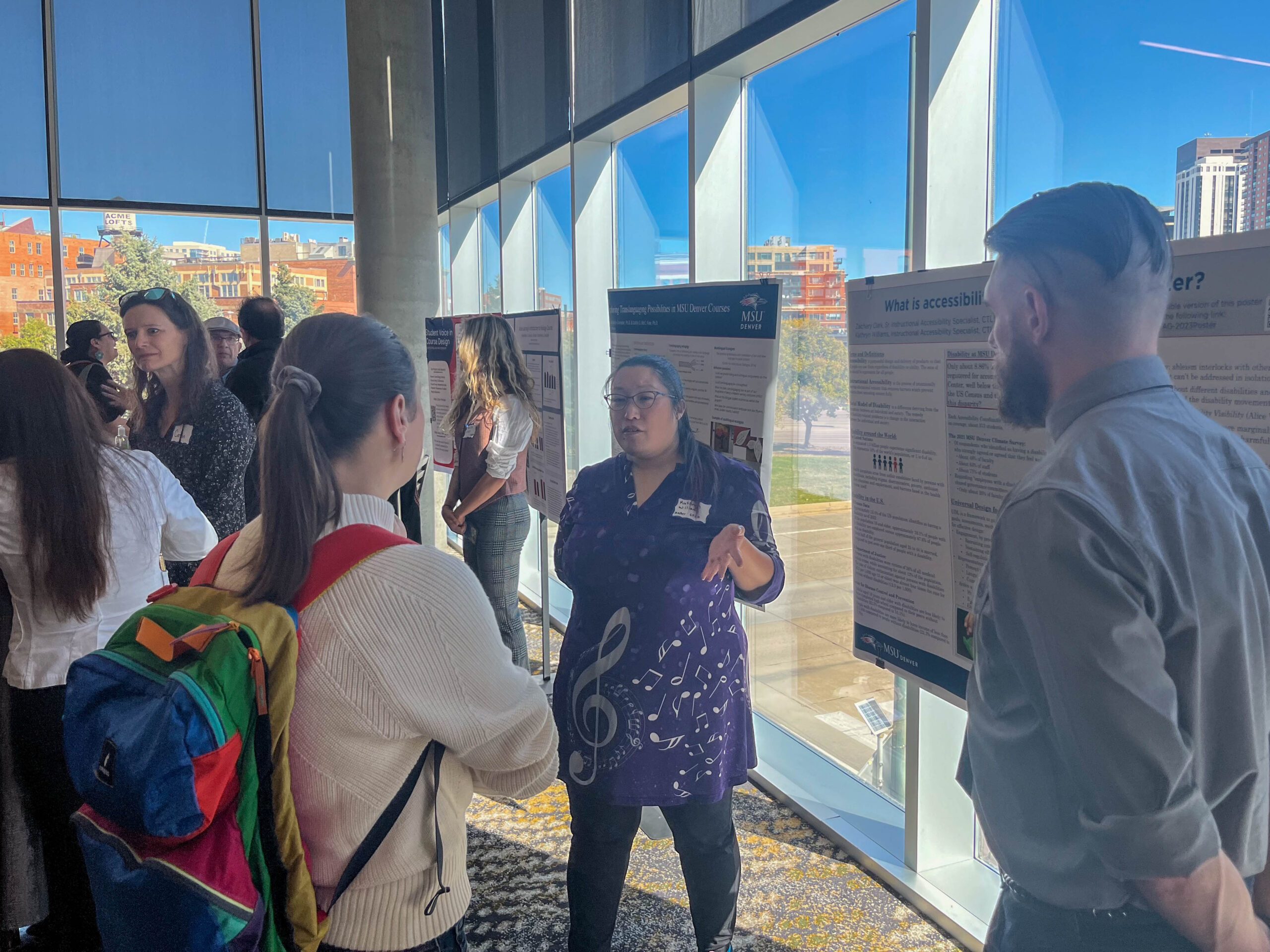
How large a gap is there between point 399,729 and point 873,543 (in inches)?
58.5

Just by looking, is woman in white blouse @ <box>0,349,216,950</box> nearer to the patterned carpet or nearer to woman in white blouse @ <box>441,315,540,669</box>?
the patterned carpet

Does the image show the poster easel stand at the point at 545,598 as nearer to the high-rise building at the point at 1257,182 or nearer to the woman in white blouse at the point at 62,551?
the woman in white blouse at the point at 62,551

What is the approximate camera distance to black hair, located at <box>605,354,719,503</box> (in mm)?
2213

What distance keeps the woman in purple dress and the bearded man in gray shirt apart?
1.06 metres

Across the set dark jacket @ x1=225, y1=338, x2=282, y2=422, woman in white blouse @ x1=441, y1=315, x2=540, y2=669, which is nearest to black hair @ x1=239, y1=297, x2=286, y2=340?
dark jacket @ x1=225, y1=338, x2=282, y2=422

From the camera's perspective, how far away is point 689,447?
7.48 feet

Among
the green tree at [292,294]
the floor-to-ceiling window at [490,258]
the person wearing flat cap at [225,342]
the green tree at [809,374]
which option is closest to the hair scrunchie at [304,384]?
the green tree at [809,374]

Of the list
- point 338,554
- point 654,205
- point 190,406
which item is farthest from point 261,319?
point 338,554

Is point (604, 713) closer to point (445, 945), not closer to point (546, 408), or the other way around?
point (445, 945)

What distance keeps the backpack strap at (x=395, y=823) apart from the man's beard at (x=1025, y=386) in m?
0.85

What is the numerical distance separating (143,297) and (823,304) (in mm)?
2399

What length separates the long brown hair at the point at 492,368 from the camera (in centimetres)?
409

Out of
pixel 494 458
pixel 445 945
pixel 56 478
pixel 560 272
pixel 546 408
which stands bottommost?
pixel 445 945

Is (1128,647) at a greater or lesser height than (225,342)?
lesser
